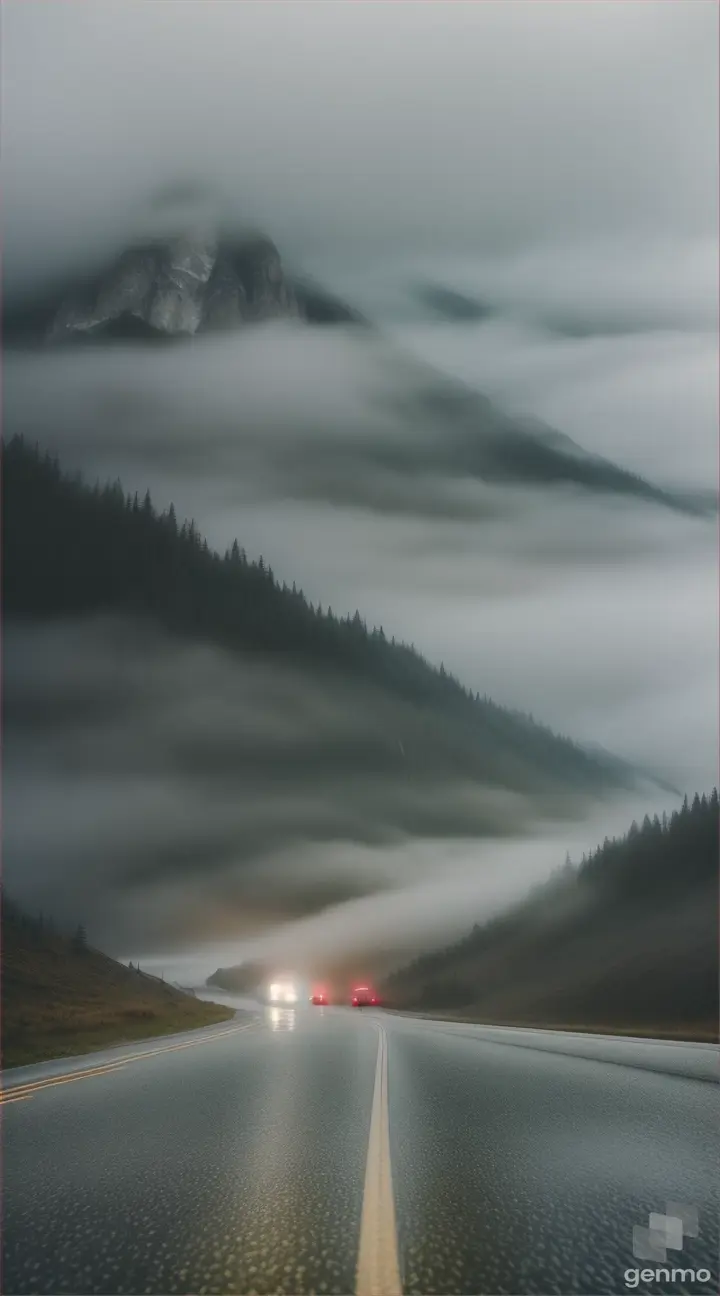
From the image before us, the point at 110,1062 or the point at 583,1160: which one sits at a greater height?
the point at 583,1160

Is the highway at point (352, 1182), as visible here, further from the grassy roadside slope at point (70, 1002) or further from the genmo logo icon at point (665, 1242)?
the grassy roadside slope at point (70, 1002)

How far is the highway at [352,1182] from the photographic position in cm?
658

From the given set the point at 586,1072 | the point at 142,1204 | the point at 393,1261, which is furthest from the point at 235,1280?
the point at 586,1072

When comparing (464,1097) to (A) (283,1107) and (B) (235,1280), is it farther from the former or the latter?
(B) (235,1280)

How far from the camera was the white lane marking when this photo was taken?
6.29m

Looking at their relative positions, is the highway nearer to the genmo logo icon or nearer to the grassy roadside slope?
the genmo logo icon

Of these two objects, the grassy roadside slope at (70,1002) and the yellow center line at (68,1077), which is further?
the grassy roadside slope at (70,1002)

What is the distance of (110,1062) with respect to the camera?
24.3 metres

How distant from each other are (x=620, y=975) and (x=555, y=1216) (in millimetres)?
169229

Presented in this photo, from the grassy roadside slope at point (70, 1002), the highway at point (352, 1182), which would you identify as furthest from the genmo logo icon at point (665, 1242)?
the grassy roadside slope at point (70, 1002)

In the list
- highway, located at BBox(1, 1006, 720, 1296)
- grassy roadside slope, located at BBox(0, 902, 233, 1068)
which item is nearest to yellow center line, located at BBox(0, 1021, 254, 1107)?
highway, located at BBox(1, 1006, 720, 1296)

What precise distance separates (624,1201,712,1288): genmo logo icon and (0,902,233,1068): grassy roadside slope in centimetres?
2050

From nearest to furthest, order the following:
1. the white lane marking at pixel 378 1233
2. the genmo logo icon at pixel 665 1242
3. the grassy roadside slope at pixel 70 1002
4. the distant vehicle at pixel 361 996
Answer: the white lane marking at pixel 378 1233 < the genmo logo icon at pixel 665 1242 < the grassy roadside slope at pixel 70 1002 < the distant vehicle at pixel 361 996

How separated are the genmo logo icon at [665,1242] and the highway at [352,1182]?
0.22ft
